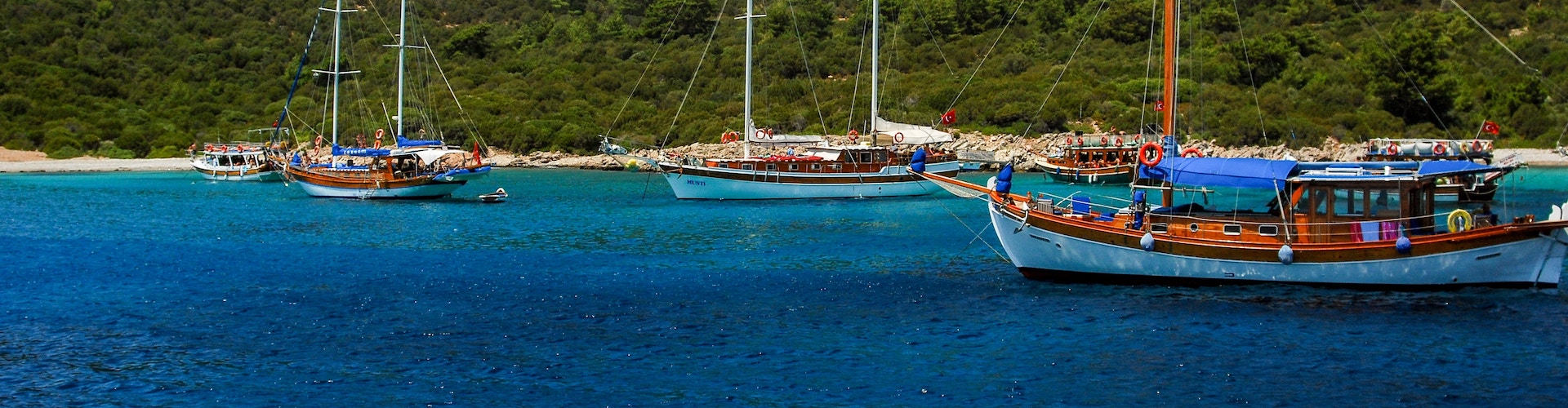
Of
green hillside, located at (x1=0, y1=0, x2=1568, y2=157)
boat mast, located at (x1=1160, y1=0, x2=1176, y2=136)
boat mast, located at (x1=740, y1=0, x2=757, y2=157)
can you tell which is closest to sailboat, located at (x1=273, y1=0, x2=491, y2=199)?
boat mast, located at (x1=740, y1=0, x2=757, y2=157)

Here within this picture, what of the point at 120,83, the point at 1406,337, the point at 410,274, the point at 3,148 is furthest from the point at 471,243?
the point at 120,83

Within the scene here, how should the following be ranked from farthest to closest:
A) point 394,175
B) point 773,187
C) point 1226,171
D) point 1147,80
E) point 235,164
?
1. point 235,164
2. point 394,175
3. point 773,187
4. point 1147,80
5. point 1226,171

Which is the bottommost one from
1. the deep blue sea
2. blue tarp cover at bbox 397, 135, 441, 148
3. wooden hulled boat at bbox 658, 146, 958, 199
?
the deep blue sea

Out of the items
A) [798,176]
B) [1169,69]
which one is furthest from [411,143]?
[1169,69]

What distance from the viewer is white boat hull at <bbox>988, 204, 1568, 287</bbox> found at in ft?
81.3

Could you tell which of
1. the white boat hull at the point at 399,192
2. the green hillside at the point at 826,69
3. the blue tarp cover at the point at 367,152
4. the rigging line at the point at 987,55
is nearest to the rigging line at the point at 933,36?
the green hillside at the point at 826,69

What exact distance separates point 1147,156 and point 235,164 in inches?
2901

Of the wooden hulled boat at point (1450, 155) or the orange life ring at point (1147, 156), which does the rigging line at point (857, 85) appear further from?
the orange life ring at point (1147, 156)

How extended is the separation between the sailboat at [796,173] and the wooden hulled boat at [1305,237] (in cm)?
2878

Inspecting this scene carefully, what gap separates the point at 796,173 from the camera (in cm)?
5659

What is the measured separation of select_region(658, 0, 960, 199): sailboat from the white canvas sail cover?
0.23 feet

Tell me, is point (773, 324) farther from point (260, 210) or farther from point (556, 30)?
point (556, 30)

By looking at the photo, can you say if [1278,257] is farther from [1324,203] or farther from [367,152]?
[367,152]

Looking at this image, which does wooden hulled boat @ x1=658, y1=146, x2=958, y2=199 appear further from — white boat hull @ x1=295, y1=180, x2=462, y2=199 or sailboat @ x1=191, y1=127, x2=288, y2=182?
sailboat @ x1=191, y1=127, x2=288, y2=182
